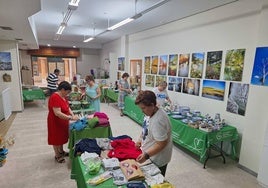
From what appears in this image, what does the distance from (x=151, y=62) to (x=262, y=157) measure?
4.54 m

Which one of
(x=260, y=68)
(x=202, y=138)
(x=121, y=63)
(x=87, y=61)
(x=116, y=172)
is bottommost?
(x=202, y=138)

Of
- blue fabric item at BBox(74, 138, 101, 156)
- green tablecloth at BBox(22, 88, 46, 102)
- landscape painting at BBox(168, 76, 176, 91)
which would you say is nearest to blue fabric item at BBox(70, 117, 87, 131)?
blue fabric item at BBox(74, 138, 101, 156)

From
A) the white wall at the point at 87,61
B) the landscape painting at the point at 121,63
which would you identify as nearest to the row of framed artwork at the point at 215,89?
the landscape painting at the point at 121,63

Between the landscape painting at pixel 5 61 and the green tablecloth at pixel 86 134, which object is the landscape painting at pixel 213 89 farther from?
the landscape painting at pixel 5 61

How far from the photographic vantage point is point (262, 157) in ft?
9.46

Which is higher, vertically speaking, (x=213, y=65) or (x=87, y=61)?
(x=87, y=61)

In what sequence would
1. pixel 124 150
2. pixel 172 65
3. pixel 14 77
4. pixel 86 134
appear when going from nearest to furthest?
pixel 124 150 < pixel 86 134 < pixel 172 65 < pixel 14 77

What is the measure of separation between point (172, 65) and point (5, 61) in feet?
19.9

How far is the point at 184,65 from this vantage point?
4961mm

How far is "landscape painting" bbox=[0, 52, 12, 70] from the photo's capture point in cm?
640

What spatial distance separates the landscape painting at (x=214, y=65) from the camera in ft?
→ 13.0

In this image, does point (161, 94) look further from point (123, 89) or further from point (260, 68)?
point (260, 68)

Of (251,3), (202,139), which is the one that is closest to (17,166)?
(202,139)

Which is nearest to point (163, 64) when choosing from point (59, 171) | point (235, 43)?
point (235, 43)
